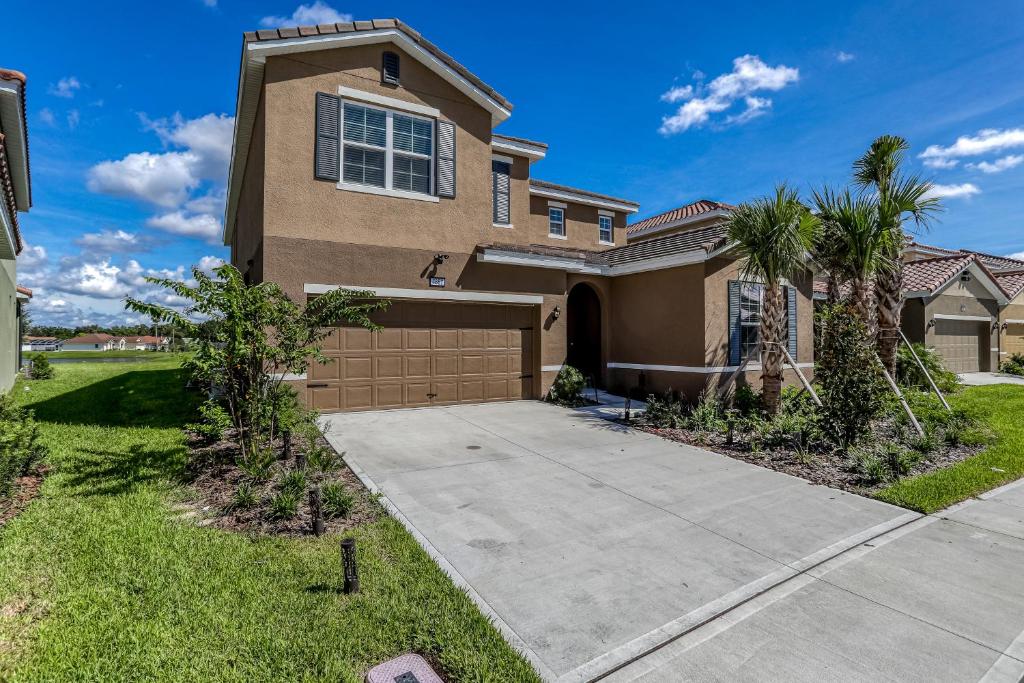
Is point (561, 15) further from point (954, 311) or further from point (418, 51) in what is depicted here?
point (954, 311)

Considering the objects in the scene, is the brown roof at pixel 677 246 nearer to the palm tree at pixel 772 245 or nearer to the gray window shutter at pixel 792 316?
the palm tree at pixel 772 245

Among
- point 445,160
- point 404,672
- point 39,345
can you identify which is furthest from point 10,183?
point 39,345

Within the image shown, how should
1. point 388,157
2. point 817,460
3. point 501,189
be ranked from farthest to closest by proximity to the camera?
point 501,189
point 388,157
point 817,460

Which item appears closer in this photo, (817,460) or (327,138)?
A: (817,460)

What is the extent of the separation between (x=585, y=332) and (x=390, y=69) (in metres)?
9.04

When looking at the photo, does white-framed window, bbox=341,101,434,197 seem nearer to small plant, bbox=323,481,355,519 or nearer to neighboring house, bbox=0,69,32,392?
neighboring house, bbox=0,69,32,392

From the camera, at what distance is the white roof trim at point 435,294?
9.96 m

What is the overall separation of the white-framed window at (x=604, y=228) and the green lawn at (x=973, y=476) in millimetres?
11841

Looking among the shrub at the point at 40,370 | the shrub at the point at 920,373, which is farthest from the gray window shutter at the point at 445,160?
the shrub at the point at 40,370

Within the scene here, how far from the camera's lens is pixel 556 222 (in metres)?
17.7

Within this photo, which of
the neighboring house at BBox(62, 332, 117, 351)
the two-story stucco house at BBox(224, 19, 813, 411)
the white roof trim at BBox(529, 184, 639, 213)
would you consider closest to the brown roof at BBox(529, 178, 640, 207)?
the white roof trim at BBox(529, 184, 639, 213)

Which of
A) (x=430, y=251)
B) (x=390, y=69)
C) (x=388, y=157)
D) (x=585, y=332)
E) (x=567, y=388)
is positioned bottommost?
(x=567, y=388)

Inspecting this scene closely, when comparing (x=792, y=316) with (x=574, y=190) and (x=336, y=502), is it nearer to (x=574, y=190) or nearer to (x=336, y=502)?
(x=574, y=190)

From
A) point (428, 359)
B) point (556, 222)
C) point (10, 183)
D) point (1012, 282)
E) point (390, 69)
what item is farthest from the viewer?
point (1012, 282)
